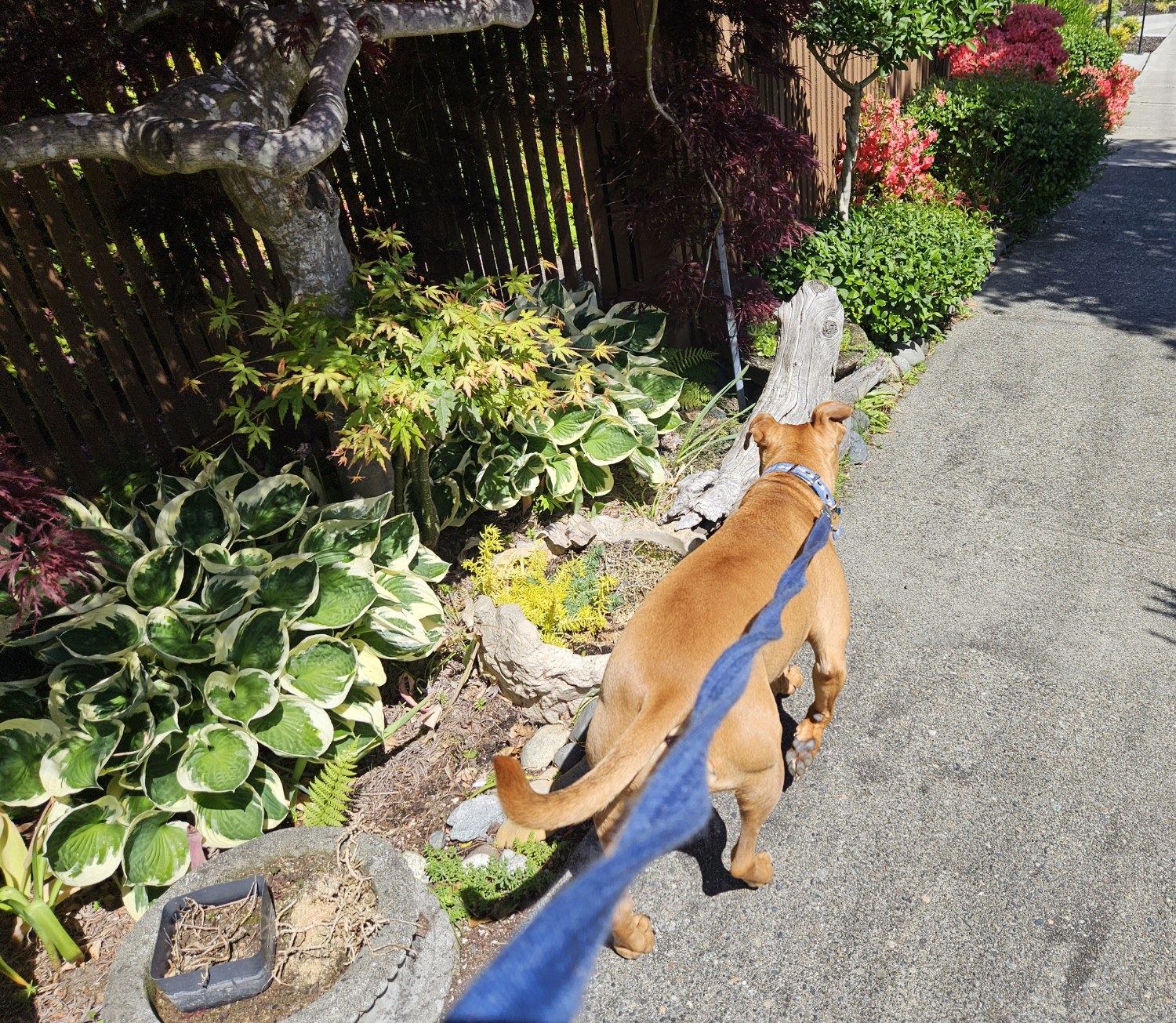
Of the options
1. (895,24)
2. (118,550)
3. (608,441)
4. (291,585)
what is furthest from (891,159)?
(118,550)

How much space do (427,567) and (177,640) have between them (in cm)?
122

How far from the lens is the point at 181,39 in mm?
4000

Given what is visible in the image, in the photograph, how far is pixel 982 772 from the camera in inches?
132

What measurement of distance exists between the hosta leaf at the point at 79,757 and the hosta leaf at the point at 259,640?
50 cm

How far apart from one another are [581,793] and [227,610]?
208 cm

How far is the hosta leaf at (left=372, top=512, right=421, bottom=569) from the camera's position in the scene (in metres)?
3.90

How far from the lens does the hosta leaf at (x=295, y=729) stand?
3174mm

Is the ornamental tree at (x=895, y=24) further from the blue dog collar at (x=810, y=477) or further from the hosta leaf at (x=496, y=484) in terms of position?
the blue dog collar at (x=810, y=477)

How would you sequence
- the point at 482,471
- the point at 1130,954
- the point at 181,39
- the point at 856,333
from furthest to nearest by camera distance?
the point at 856,333, the point at 482,471, the point at 181,39, the point at 1130,954

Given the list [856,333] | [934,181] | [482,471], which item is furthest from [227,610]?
[934,181]

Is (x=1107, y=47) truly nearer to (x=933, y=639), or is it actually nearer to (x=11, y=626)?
(x=933, y=639)

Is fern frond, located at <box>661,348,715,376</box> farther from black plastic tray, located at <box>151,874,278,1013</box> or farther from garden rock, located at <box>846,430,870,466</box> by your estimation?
black plastic tray, located at <box>151,874,278,1013</box>

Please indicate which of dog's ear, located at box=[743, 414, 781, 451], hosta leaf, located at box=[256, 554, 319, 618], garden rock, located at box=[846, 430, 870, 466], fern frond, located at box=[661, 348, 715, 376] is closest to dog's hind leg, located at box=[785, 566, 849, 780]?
dog's ear, located at box=[743, 414, 781, 451]

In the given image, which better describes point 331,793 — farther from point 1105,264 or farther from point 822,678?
point 1105,264
